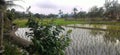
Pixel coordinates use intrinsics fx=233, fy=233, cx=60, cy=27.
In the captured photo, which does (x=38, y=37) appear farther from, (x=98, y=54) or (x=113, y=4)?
(x=113, y=4)

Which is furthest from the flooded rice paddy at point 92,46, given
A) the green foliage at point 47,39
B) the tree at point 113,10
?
the tree at point 113,10

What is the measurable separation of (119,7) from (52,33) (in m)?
59.3

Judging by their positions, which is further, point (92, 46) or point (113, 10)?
point (113, 10)

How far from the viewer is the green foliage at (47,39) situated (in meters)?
5.89

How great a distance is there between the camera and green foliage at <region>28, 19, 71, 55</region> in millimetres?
5886

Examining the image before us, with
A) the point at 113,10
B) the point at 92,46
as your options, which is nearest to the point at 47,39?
the point at 92,46

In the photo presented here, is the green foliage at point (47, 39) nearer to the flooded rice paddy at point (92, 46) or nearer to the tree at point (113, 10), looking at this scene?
the flooded rice paddy at point (92, 46)

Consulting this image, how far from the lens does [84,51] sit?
38.9 feet

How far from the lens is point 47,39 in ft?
19.5

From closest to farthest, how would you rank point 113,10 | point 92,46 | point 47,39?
1. point 47,39
2. point 92,46
3. point 113,10

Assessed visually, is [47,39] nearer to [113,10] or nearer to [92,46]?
[92,46]

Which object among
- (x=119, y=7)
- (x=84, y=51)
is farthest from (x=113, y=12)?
(x=84, y=51)

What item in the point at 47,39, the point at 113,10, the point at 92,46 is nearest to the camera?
the point at 47,39

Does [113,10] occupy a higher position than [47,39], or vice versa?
[47,39]
